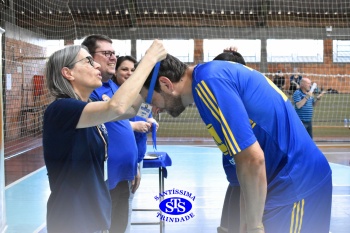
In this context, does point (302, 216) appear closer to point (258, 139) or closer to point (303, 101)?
point (258, 139)

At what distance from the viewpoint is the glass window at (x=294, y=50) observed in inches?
661

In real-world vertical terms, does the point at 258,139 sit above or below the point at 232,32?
below

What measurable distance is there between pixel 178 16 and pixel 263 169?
15449mm

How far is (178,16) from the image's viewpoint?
16.6m

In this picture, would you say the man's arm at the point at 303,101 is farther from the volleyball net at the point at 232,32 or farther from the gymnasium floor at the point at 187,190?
the volleyball net at the point at 232,32

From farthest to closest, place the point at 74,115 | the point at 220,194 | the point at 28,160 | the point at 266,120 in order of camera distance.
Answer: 1. the point at 28,160
2. the point at 220,194
3. the point at 74,115
4. the point at 266,120

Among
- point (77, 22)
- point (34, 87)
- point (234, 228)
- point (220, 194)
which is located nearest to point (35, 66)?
point (34, 87)

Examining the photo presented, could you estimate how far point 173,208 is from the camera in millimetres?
4637

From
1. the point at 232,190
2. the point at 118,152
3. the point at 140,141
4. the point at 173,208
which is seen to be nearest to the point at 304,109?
the point at 173,208

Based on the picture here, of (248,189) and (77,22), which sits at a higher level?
(77,22)

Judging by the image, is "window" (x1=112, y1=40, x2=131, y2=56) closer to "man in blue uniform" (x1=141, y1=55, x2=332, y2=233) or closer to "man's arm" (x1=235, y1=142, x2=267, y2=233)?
"man in blue uniform" (x1=141, y1=55, x2=332, y2=233)

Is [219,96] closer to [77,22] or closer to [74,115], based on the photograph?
[74,115]

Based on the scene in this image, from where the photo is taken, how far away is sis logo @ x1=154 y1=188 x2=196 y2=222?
4.45 meters

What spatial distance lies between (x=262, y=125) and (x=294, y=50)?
16.0 metres
